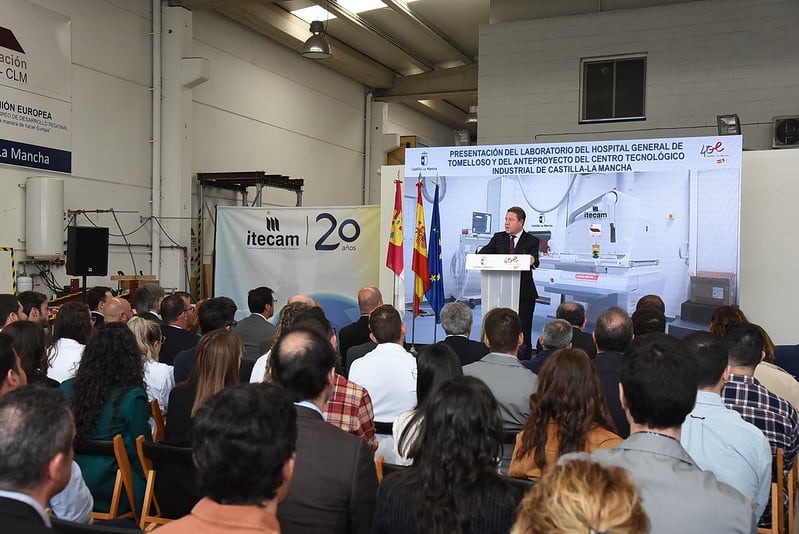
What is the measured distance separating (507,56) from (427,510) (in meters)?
9.67

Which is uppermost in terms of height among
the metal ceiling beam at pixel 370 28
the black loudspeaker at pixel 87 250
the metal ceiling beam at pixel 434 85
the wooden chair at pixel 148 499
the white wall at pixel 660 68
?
the metal ceiling beam at pixel 370 28

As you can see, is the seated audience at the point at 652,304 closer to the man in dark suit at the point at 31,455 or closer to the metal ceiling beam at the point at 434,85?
the man in dark suit at the point at 31,455

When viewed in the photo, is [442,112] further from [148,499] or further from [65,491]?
[65,491]

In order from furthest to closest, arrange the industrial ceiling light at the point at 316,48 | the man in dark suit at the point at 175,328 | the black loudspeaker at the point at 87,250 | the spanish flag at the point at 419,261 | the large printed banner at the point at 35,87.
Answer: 1. the industrial ceiling light at the point at 316,48
2. the black loudspeaker at the point at 87,250
3. the large printed banner at the point at 35,87
4. the spanish flag at the point at 419,261
5. the man in dark suit at the point at 175,328

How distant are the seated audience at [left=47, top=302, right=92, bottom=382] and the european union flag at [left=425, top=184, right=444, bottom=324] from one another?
415 cm

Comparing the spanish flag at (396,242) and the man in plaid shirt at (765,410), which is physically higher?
the spanish flag at (396,242)

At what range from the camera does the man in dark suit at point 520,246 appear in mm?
5996

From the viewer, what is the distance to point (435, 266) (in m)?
7.75

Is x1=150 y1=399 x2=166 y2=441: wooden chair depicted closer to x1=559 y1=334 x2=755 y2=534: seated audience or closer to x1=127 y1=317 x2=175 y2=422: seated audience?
x1=127 y1=317 x2=175 y2=422: seated audience

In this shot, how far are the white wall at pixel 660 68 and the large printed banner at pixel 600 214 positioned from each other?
9.51ft

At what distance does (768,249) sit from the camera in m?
7.19

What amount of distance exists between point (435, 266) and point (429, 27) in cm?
690

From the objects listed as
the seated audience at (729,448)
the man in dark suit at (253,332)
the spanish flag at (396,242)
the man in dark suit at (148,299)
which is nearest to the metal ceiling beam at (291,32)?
the spanish flag at (396,242)

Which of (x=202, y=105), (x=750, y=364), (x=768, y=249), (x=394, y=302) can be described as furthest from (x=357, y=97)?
(x=750, y=364)
